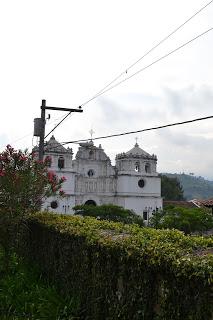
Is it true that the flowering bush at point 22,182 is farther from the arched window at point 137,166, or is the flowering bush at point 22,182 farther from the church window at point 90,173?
the arched window at point 137,166

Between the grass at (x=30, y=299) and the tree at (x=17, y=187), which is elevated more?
the tree at (x=17, y=187)

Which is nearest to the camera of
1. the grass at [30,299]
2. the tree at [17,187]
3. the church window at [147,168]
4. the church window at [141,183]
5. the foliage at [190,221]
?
the grass at [30,299]

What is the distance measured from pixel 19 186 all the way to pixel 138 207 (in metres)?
49.9

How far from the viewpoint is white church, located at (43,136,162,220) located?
57.3m

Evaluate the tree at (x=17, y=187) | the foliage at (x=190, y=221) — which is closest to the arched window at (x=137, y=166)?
the foliage at (x=190, y=221)

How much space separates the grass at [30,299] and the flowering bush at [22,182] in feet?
4.84

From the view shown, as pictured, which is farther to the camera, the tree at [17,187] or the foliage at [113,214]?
the foliage at [113,214]

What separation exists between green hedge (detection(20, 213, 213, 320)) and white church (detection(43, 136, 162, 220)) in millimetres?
48100

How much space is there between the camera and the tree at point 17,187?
980cm

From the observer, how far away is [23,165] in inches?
408

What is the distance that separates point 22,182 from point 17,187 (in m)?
0.17

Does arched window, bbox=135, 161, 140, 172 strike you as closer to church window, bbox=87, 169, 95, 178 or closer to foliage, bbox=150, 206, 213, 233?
church window, bbox=87, 169, 95, 178

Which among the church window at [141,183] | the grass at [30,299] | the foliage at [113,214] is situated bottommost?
the grass at [30,299]

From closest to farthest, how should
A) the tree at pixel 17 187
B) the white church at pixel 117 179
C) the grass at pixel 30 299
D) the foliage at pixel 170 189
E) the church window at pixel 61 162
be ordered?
the grass at pixel 30 299
the tree at pixel 17 187
the church window at pixel 61 162
the white church at pixel 117 179
the foliage at pixel 170 189
